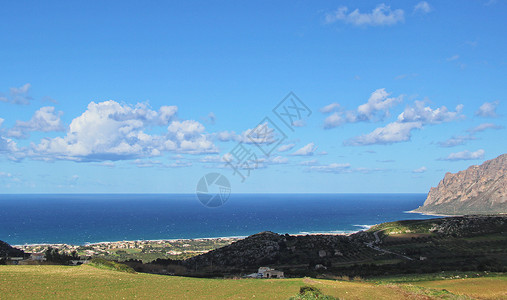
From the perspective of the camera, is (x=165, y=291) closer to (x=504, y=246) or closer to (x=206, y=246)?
(x=504, y=246)

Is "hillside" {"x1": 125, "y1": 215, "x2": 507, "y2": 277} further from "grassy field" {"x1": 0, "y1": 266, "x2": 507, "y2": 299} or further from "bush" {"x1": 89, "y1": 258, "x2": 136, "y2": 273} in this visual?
"grassy field" {"x1": 0, "y1": 266, "x2": 507, "y2": 299}

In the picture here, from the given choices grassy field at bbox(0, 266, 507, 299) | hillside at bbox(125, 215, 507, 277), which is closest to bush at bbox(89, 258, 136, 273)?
grassy field at bbox(0, 266, 507, 299)

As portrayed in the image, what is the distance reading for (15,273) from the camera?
18703 mm

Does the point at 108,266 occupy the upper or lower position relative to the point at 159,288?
upper

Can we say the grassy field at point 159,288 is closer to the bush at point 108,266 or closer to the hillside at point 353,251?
the bush at point 108,266

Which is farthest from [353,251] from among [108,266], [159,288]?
[159,288]

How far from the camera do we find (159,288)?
59.2 ft

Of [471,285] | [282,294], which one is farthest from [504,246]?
[282,294]

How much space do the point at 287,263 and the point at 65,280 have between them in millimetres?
41110

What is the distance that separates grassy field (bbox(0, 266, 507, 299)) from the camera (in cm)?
1614

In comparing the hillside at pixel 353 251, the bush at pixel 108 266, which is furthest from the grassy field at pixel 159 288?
the hillside at pixel 353 251

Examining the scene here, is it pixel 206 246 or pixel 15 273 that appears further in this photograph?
pixel 206 246

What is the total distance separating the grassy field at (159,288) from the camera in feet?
53.0

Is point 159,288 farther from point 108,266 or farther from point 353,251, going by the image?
point 353,251
